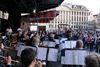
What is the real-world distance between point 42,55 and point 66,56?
80cm

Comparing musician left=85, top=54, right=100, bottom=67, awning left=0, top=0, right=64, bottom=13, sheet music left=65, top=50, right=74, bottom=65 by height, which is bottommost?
sheet music left=65, top=50, right=74, bottom=65

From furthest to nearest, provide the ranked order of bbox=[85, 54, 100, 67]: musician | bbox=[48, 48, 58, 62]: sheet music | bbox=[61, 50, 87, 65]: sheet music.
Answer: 1. bbox=[48, 48, 58, 62]: sheet music
2. bbox=[61, 50, 87, 65]: sheet music
3. bbox=[85, 54, 100, 67]: musician

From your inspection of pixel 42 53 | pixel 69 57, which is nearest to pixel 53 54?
pixel 42 53

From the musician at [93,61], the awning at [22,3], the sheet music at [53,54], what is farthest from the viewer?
the awning at [22,3]

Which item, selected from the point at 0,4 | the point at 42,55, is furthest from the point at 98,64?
the point at 0,4

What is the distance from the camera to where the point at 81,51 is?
943cm

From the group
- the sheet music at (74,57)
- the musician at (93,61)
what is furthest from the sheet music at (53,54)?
the musician at (93,61)

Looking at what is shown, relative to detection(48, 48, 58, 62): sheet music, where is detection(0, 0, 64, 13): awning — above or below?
above

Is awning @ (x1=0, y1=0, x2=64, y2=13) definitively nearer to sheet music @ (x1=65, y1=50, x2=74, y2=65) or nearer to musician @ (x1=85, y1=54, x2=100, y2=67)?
sheet music @ (x1=65, y1=50, x2=74, y2=65)

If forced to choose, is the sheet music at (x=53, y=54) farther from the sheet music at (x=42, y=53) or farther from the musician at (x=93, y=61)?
the musician at (x=93, y=61)

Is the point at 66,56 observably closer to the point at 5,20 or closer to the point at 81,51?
the point at 81,51

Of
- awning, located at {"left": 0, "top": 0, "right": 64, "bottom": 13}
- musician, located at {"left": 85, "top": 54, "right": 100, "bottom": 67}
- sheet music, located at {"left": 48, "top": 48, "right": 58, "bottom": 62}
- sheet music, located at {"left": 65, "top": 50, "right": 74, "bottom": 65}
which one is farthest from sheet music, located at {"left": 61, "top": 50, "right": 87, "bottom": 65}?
awning, located at {"left": 0, "top": 0, "right": 64, "bottom": 13}

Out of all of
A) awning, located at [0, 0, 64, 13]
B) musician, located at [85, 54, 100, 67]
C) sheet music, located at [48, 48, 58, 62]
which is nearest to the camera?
musician, located at [85, 54, 100, 67]

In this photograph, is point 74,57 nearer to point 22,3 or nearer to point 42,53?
point 42,53
